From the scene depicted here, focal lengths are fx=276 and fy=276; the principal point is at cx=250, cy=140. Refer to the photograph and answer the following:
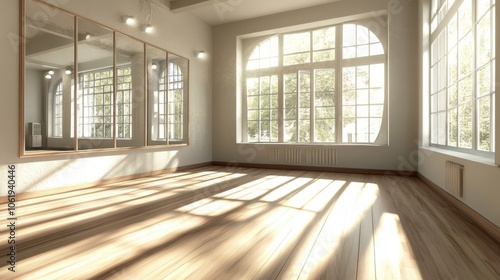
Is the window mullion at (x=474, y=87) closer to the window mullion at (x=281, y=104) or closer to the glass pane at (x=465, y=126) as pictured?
the glass pane at (x=465, y=126)

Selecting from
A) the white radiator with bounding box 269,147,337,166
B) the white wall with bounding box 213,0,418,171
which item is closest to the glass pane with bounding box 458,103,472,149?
the white wall with bounding box 213,0,418,171

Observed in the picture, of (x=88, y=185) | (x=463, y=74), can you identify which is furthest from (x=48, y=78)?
(x=463, y=74)

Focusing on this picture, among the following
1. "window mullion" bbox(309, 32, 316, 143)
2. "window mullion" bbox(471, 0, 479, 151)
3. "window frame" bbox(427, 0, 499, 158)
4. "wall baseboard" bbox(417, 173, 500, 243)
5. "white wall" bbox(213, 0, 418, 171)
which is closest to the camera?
"wall baseboard" bbox(417, 173, 500, 243)

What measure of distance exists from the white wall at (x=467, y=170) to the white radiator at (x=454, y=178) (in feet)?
0.17

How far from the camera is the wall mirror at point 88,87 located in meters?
3.19

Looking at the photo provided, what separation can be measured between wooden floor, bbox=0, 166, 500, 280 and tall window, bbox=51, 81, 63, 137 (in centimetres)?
78

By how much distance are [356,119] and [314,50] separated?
5.67ft

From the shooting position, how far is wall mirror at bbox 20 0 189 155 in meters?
3.19

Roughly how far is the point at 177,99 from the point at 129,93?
45.0 inches

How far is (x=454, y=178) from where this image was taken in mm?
2824

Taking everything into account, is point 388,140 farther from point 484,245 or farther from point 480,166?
point 484,245

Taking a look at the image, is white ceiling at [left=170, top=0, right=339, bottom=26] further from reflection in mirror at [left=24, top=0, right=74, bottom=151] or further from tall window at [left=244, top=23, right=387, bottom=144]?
reflection in mirror at [left=24, top=0, right=74, bottom=151]

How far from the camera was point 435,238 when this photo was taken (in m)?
1.91

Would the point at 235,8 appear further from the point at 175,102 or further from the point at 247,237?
the point at 247,237
